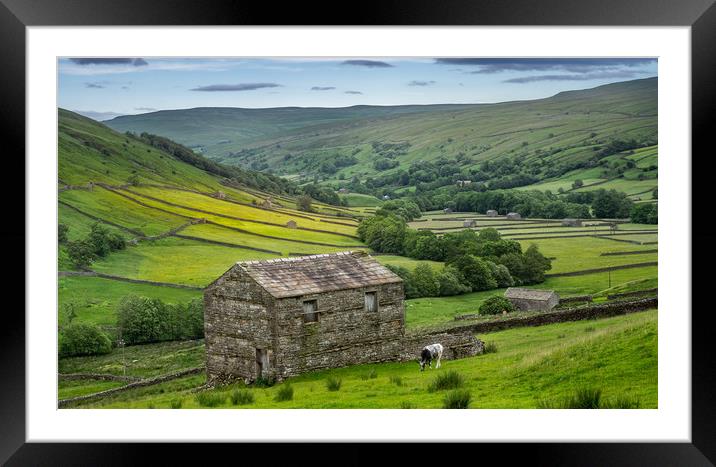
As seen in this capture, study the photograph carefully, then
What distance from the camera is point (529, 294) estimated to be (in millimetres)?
22953

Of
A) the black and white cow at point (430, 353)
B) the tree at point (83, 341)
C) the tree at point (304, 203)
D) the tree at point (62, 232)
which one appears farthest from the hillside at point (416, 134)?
the black and white cow at point (430, 353)

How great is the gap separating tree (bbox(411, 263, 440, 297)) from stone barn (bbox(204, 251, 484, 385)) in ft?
16.1

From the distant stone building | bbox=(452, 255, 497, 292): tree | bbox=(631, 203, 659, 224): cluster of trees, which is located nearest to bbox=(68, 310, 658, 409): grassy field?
bbox=(452, 255, 497, 292): tree

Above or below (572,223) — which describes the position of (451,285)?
below

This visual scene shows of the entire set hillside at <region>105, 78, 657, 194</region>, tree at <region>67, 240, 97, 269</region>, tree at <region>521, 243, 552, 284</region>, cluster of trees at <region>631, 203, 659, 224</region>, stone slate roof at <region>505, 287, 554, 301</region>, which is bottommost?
stone slate roof at <region>505, 287, 554, 301</region>

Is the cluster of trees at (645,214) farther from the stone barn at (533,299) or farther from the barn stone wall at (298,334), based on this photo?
the barn stone wall at (298,334)

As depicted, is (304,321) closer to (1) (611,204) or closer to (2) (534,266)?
(2) (534,266)

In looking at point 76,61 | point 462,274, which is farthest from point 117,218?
point 462,274

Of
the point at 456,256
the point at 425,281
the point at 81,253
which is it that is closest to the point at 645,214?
A: the point at 456,256

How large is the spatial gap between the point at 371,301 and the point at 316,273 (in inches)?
51.0

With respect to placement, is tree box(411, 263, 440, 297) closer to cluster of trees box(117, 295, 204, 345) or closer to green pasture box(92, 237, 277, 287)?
green pasture box(92, 237, 277, 287)

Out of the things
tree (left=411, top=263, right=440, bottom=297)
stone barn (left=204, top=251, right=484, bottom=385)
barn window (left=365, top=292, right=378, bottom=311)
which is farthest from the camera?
tree (left=411, top=263, right=440, bottom=297)

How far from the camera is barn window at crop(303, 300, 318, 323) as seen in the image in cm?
1734
